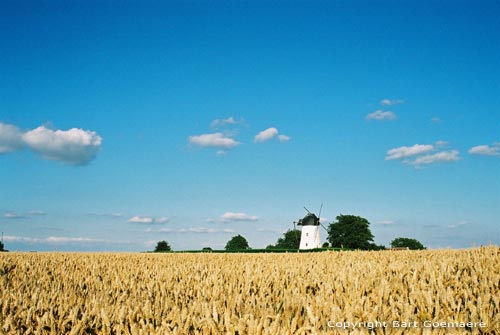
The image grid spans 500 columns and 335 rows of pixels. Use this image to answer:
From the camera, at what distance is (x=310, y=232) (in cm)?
8144

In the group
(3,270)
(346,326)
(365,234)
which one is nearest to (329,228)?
(365,234)

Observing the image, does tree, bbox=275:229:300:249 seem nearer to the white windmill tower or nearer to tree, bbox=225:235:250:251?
tree, bbox=225:235:250:251

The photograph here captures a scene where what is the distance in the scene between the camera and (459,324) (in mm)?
4016

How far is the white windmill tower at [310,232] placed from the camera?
80312 millimetres

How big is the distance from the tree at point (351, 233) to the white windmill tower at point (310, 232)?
13.4 m

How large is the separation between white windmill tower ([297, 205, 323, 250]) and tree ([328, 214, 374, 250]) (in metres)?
13.4

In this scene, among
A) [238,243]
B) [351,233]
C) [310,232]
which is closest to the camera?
[310,232]

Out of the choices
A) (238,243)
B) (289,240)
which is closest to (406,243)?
(289,240)

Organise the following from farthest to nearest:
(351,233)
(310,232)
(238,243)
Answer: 1. (238,243)
2. (351,233)
3. (310,232)

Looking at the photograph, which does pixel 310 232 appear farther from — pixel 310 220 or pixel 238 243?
pixel 238 243

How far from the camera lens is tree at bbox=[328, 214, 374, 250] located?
93.9m

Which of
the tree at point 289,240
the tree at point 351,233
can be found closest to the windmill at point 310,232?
the tree at point 351,233

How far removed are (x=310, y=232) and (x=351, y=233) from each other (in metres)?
18.3

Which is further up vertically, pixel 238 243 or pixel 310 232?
pixel 310 232
